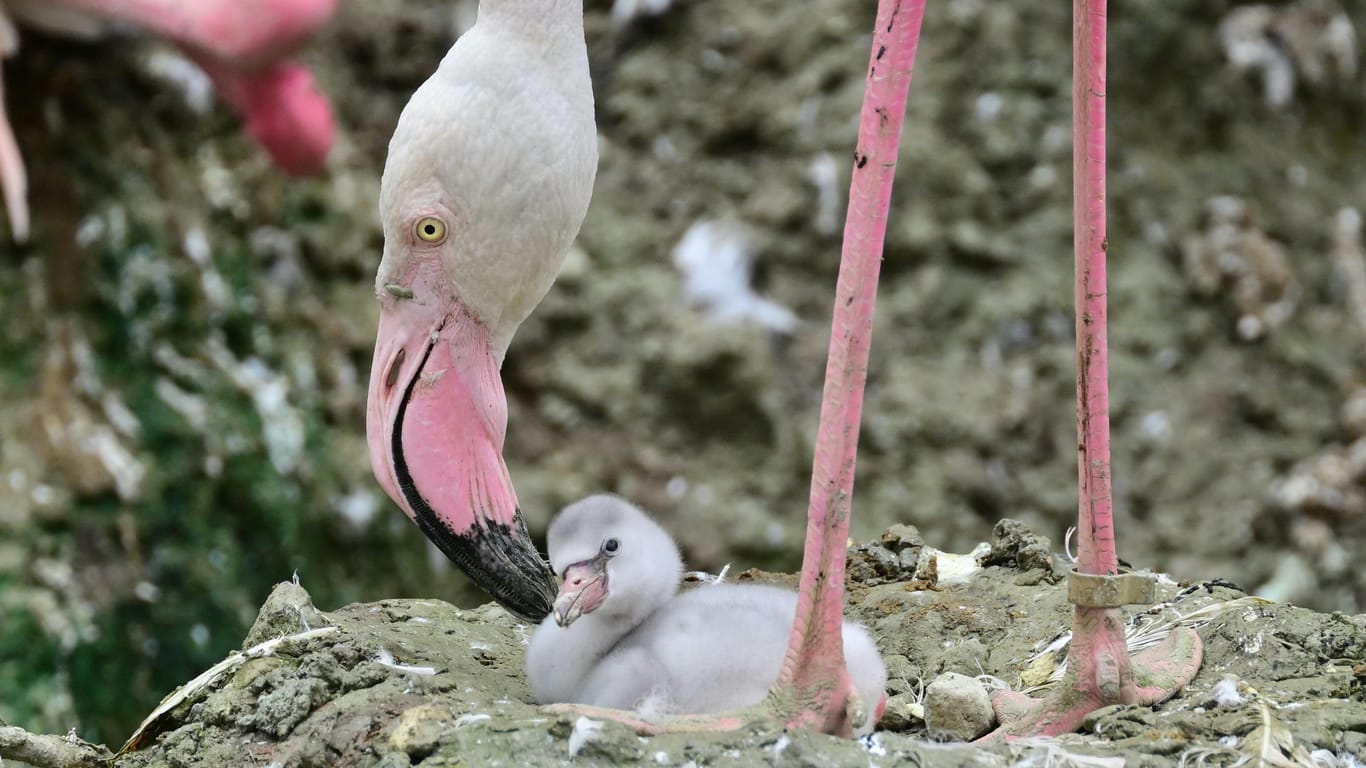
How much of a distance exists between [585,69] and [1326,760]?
0.95m

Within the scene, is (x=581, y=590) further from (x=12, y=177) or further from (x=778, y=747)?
(x=12, y=177)

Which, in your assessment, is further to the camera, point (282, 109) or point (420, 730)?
point (282, 109)

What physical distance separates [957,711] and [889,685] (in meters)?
0.17

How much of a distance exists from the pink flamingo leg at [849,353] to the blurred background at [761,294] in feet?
5.43

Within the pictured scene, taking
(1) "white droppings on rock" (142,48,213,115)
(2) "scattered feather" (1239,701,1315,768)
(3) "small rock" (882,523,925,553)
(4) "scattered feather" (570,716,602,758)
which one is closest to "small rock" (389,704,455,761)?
(4) "scattered feather" (570,716,602,758)

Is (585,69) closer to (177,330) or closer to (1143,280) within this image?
(177,330)

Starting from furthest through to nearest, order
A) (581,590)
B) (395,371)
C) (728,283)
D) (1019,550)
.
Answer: (728,283) → (1019,550) → (395,371) → (581,590)

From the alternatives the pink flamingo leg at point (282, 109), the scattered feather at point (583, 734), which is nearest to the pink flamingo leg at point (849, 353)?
the scattered feather at point (583, 734)

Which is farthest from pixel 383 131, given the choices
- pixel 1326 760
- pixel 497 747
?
pixel 1326 760

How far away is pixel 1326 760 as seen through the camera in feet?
3.98

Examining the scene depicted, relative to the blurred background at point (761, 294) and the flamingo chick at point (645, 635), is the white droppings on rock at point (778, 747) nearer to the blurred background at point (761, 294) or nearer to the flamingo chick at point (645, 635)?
the flamingo chick at point (645, 635)

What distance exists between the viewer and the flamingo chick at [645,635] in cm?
132

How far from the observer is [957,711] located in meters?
1.42

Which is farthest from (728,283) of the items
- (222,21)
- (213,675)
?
(213,675)
